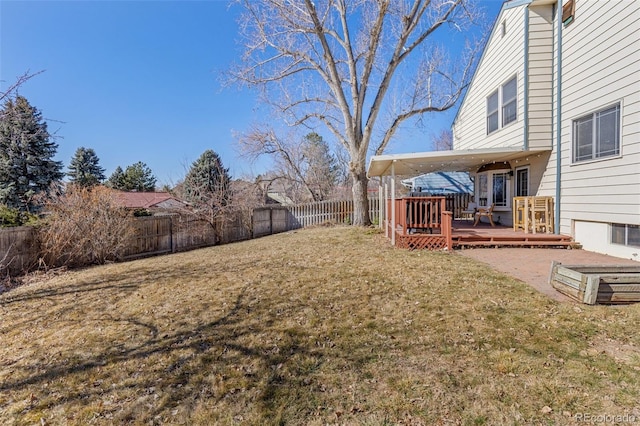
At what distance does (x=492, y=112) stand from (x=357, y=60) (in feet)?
21.0

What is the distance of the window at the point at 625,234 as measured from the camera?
5.73 m

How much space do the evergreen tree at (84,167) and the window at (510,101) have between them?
2966 centimetres

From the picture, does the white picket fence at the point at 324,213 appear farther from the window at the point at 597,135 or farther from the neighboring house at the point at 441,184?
the window at the point at 597,135

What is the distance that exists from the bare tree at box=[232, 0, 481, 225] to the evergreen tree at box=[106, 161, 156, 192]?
2528cm

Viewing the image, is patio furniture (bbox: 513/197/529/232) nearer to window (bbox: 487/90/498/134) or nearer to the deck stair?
the deck stair

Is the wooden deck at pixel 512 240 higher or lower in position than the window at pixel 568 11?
lower

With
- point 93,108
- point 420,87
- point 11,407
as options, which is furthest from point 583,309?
point 420,87

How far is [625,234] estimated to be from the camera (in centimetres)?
595

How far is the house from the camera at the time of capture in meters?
5.72

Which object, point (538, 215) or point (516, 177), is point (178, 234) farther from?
point (516, 177)

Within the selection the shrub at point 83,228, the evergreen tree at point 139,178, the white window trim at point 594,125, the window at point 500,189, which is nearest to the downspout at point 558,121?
the white window trim at point 594,125

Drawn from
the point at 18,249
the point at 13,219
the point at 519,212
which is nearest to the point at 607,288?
the point at 519,212

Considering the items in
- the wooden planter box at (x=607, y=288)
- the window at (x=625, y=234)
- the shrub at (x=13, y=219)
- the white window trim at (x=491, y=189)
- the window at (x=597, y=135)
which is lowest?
the wooden planter box at (x=607, y=288)

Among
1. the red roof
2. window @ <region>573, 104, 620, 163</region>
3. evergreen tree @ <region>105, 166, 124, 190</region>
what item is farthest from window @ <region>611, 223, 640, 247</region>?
evergreen tree @ <region>105, 166, 124, 190</region>
